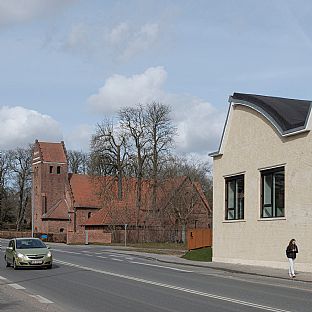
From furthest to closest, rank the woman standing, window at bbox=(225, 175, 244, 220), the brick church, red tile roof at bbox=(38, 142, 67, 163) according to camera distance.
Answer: red tile roof at bbox=(38, 142, 67, 163)
the brick church
window at bbox=(225, 175, 244, 220)
the woman standing

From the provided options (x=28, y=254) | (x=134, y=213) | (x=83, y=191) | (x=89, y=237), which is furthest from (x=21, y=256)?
(x=83, y=191)

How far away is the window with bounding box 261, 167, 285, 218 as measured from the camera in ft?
101

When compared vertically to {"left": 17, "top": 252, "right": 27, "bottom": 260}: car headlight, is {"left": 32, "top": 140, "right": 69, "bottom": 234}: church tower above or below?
above

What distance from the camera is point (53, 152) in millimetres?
99875

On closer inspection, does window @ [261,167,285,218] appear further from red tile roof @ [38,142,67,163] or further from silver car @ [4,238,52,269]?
red tile roof @ [38,142,67,163]

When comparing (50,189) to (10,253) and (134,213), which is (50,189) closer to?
(134,213)

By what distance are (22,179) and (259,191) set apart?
79324mm

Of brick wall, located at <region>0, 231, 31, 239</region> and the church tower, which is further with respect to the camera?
the church tower

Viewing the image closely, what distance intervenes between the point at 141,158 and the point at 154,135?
2943 millimetres

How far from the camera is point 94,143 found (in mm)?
73688

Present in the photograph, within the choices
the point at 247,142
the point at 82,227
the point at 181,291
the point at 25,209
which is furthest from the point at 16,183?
the point at 181,291

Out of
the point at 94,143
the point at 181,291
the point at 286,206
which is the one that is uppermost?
the point at 94,143

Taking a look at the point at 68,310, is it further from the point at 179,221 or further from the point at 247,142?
the point at 179,221

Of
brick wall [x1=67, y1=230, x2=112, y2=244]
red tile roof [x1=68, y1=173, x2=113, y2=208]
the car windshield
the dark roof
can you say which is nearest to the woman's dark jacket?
the dark roof
